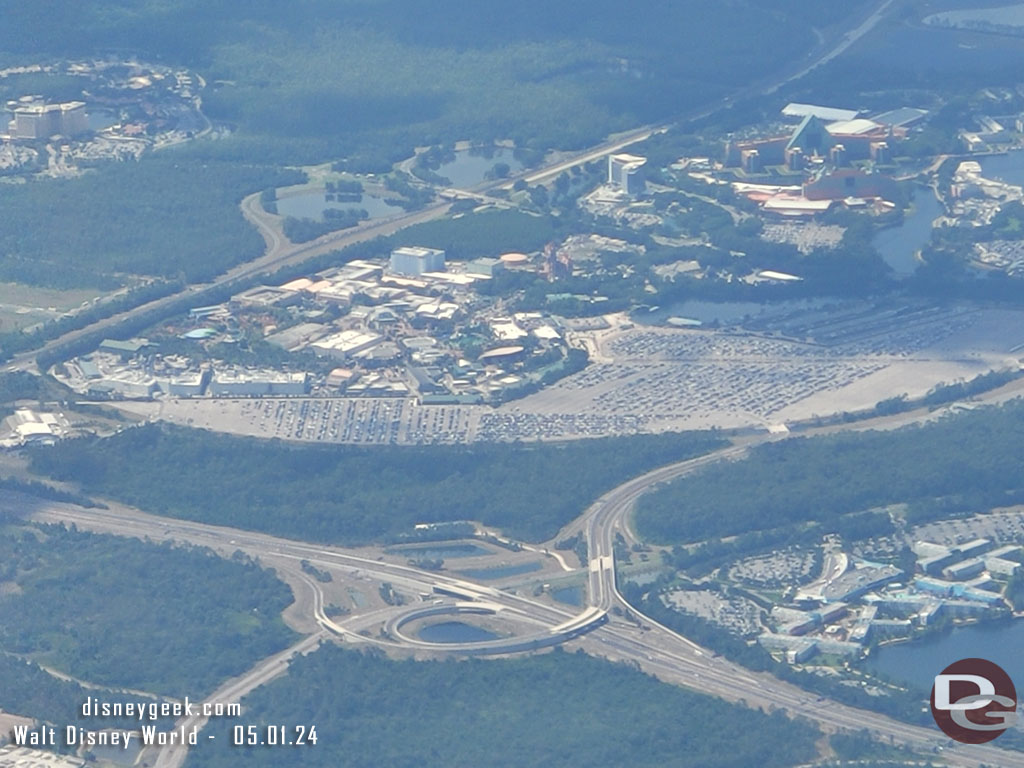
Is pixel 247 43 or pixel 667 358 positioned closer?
pixel 667 358

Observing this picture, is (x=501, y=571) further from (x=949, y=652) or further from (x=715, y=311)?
(x=715, y=311)

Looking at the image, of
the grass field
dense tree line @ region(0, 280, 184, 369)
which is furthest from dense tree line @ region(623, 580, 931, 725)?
the grass field

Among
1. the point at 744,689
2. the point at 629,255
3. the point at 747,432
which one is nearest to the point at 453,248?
the point at 629,255

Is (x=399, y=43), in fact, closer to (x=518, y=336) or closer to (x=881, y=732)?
(x=518, y=336)

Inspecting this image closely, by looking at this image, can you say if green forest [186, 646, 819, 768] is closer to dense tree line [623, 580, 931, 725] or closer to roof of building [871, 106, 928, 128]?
dense tree line [623, 580, 931, 725]

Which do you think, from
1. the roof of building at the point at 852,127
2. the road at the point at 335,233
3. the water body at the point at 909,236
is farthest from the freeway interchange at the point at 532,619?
the roof of building at the point at 852,127

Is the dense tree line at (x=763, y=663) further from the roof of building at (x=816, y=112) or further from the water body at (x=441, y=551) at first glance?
the roof of building at (x=816, y=112)

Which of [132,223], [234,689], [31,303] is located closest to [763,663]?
[234,689]

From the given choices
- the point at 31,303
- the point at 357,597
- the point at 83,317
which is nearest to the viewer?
the point at 357,597
